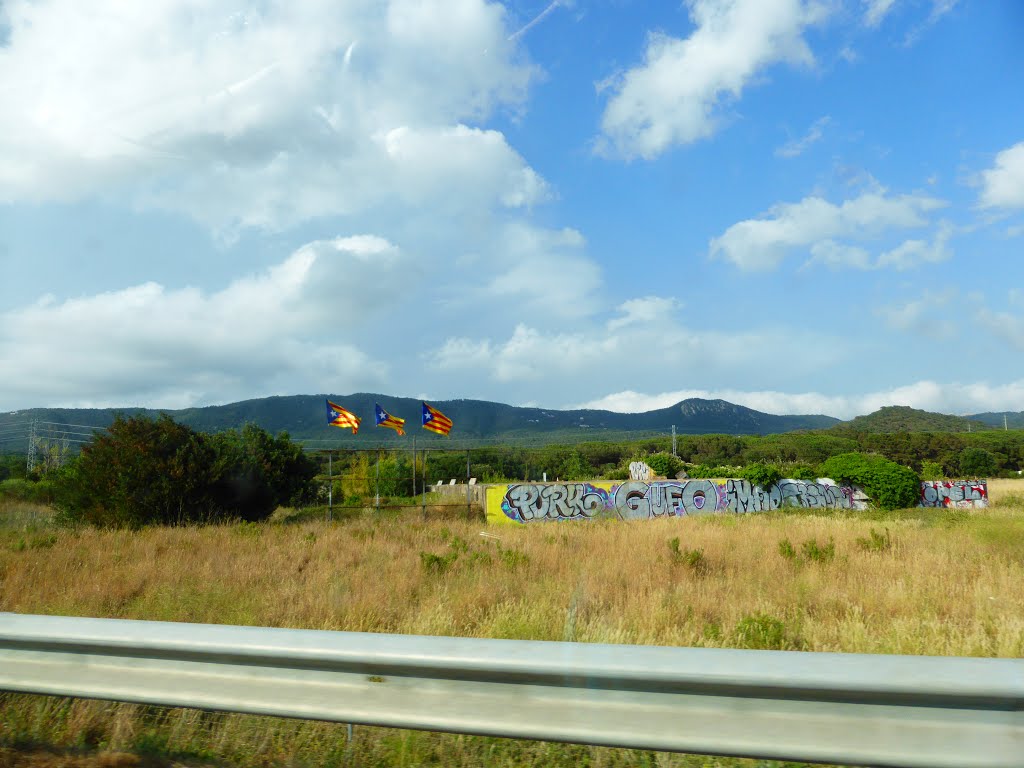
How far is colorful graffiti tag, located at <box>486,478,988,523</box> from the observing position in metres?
36.2

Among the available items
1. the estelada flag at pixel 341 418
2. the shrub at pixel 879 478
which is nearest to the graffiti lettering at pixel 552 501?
the estelada flag at pixel 341 418

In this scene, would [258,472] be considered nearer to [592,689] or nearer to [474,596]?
[474,596]

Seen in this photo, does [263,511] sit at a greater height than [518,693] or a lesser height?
lesser

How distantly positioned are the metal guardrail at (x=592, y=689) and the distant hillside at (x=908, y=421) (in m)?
131

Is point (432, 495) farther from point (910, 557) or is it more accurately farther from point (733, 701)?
point (733, 701)

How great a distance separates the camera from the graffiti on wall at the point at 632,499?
119 feet

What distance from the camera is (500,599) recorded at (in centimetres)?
775

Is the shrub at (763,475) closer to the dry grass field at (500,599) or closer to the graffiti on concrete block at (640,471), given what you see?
the graffiti on concrete block at (640,471)

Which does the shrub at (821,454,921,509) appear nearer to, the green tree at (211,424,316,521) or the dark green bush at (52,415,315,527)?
the green tree at (211,424,316,521)

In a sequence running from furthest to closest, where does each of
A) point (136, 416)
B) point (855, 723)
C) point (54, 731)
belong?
point (136, 416)
point (54, 731)
point (855, 723)

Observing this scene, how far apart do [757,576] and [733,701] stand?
7.56 m

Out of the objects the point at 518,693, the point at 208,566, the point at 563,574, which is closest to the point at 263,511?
the point at 208,566

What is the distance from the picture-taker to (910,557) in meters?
10.7

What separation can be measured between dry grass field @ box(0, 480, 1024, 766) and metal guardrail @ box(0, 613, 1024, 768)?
0.50 metres
